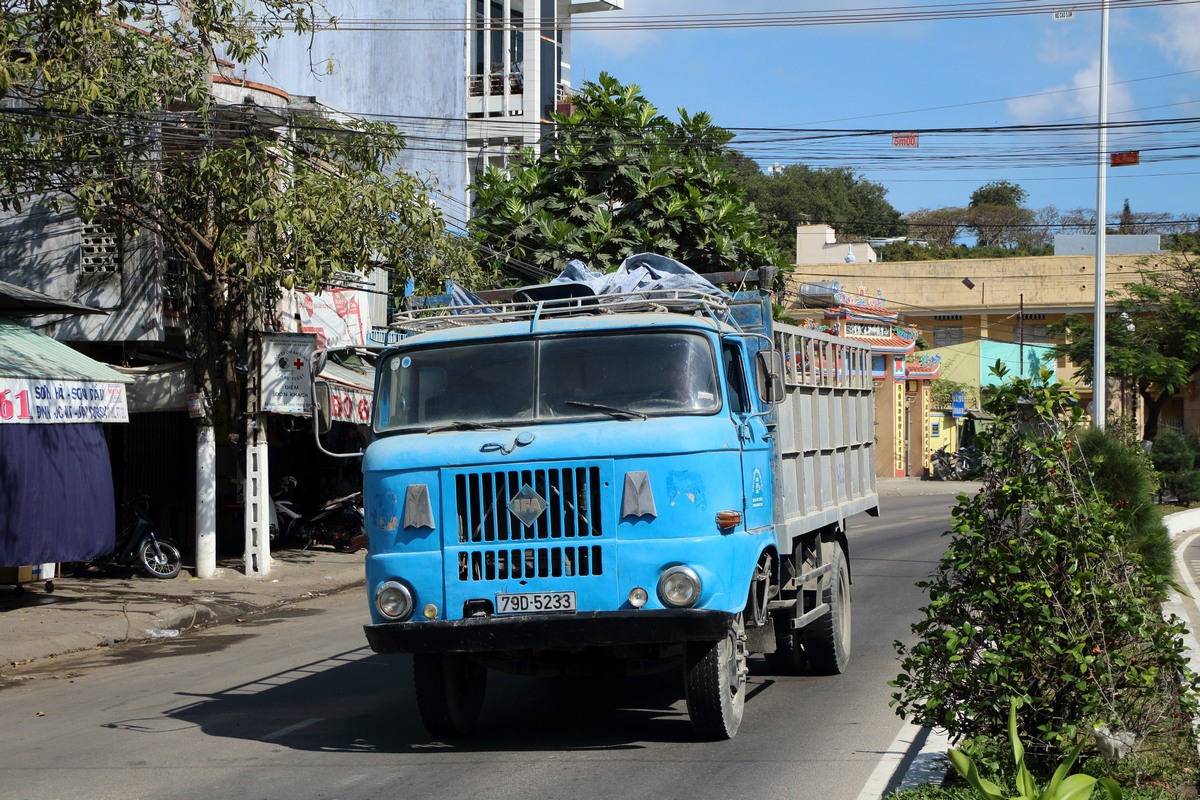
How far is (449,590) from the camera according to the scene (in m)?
7.47

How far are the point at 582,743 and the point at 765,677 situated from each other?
2959 mm

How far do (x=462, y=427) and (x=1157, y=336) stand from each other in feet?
121

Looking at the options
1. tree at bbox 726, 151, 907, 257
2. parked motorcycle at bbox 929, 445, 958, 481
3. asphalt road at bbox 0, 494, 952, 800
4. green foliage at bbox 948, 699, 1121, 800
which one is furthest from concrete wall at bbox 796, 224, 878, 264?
green foliage at bbox 948, 699, 1121, 800

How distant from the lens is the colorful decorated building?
4675 centimetres

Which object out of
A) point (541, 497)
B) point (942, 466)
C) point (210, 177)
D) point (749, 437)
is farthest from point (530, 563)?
point (942, 466)

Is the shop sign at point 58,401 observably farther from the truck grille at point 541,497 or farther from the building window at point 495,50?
the building window at point 495,50

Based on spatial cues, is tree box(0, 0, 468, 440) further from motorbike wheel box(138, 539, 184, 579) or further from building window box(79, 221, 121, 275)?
motorbike wheel box(138, 539, 184, 579)

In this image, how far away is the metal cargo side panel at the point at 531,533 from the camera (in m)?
7.33

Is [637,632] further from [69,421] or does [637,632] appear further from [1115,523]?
[69,421]

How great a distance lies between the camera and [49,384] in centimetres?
1402


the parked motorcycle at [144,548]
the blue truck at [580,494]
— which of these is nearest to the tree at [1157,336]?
the parked motorcycle at [144,548]

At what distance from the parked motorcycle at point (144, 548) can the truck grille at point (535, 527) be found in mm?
11830

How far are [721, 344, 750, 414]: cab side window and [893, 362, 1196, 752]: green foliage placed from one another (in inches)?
83.9

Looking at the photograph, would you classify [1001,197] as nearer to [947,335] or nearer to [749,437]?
[947,335]
